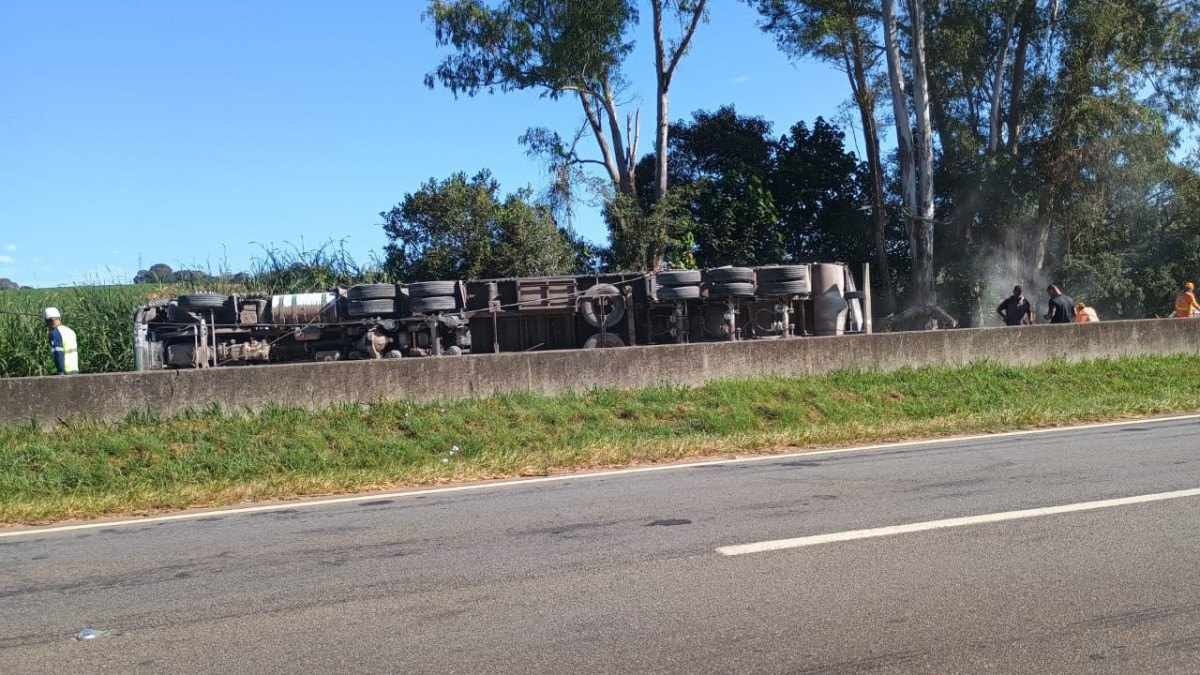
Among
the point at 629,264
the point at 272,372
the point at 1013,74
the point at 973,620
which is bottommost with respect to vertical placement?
→ the point at 973,620

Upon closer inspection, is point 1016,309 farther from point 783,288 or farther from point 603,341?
point 603,341

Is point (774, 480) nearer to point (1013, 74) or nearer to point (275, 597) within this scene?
A: point (275, 597)

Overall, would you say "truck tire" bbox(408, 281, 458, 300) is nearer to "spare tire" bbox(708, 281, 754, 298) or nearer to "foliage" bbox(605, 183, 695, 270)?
"spare tire" bbox(708, 281, 754, 298)

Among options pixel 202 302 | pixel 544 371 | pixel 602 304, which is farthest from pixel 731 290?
pixel 202 302

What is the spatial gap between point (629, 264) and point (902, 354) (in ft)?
42.3

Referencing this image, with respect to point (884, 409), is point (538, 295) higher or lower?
higher

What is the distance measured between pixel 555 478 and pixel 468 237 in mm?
18355

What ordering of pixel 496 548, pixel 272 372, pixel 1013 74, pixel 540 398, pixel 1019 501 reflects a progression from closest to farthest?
pixel 496 548
pixel 1019 501
pixel 272 372
pixel 540 398
pixel 1013 74

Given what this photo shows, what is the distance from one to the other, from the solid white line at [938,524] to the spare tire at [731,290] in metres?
10.5

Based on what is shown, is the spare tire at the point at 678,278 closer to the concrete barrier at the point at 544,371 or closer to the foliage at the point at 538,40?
the concrete barrier at the point at 544,371

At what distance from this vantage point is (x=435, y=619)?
5.50 meters

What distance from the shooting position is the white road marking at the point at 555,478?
854 cm

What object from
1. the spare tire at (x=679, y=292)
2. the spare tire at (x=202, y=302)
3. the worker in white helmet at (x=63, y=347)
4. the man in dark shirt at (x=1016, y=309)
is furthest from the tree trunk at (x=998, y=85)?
the worker in white helmet at (x=63, y=347)

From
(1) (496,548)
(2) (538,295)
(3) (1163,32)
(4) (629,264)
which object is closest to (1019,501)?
(1) (496,548)
